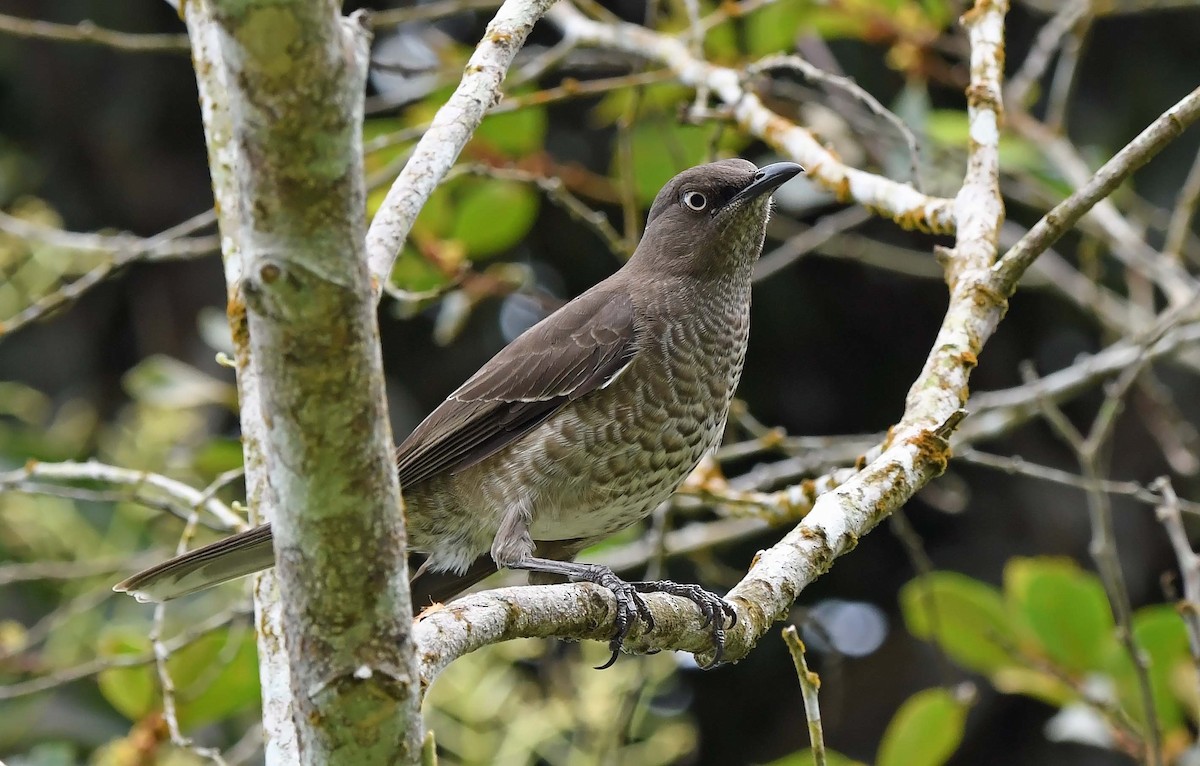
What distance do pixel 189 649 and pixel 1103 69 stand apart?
481 cm

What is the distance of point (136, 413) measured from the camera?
5516 mm

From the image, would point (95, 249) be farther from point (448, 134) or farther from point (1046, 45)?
point (1046, 45)

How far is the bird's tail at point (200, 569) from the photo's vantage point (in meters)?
3.00

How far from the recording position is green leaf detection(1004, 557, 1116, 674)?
4.10 m

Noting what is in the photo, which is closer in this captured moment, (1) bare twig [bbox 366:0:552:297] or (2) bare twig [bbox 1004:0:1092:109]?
(1) bare twig [bbox 366:0:552:297]

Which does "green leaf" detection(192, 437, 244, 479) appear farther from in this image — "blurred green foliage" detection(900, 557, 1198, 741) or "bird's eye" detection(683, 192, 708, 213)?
"blurred green foliage" detection(900, 557, 1198, 741)

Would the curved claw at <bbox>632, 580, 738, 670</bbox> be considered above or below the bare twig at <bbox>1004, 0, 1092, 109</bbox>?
below

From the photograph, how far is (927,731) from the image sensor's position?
12.3 feet

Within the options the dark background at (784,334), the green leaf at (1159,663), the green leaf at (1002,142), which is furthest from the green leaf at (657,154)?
the green leaf at (1159,663)

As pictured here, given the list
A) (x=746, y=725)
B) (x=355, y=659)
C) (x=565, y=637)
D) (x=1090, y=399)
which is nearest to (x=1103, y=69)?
(x=1090, y=399)

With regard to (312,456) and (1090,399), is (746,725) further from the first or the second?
(312,456)

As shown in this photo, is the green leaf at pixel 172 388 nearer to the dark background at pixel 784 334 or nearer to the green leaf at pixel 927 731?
the dark background at pixel 784 334

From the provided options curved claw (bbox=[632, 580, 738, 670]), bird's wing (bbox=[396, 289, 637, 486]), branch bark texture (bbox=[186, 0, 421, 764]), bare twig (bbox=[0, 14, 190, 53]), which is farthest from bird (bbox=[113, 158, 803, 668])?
branch bark texture (bbox=[186, 0, 421, 764])

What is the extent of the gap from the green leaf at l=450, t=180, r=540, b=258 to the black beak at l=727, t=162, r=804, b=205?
3.90 feet
